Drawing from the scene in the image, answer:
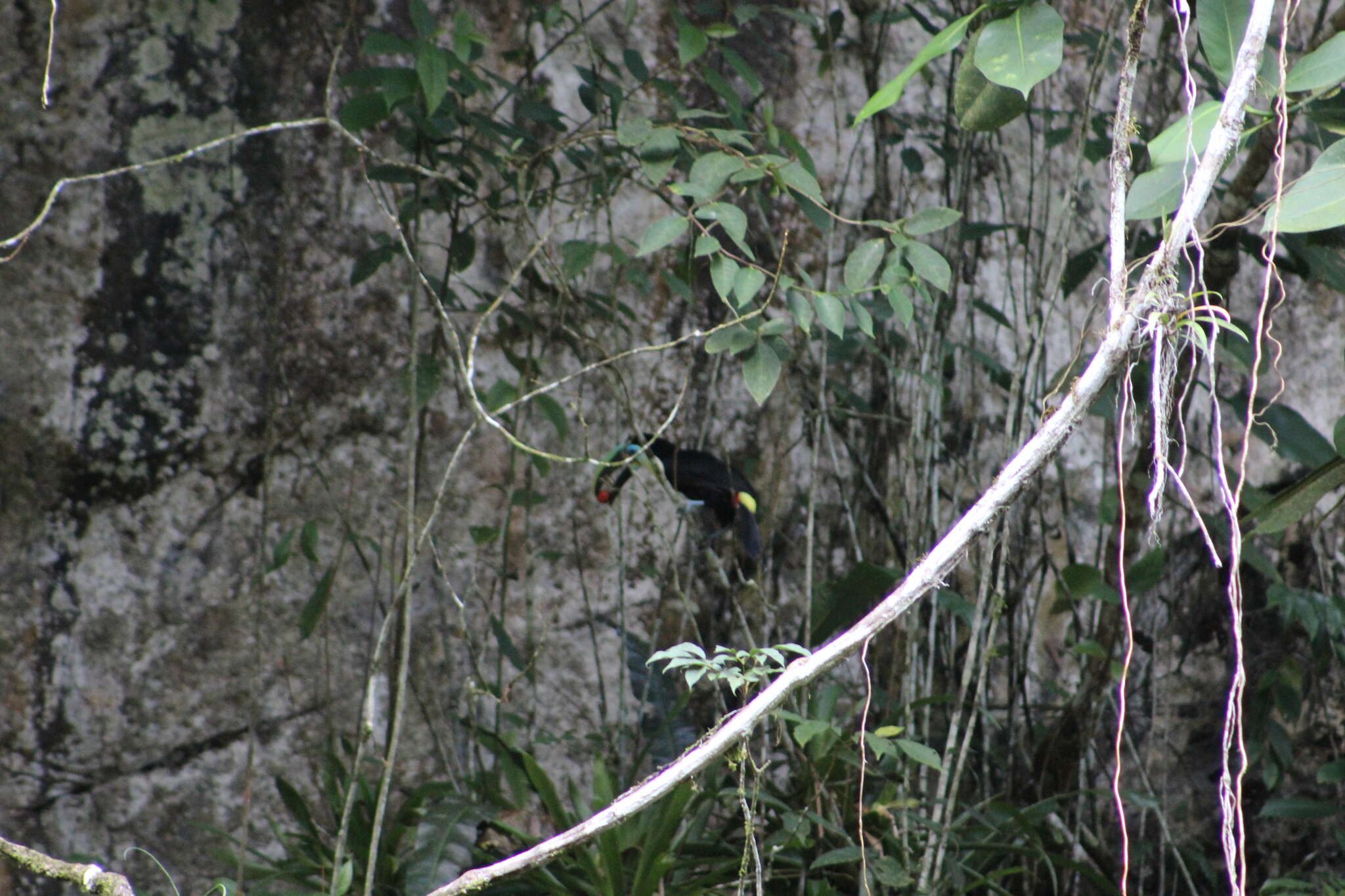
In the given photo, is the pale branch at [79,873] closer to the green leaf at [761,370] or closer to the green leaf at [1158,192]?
the green leaf at [761,370]

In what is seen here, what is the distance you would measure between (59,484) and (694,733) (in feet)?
4.00

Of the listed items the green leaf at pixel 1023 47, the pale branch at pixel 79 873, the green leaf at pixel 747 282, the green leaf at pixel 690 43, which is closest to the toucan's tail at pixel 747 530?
the green leaf at pixel 747 282

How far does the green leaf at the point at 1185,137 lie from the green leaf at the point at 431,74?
0.81 metres

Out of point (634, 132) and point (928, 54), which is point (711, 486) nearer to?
point (634, 132)

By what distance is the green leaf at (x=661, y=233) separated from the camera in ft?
4.48

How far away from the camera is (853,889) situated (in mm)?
1662

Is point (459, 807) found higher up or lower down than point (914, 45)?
lower down

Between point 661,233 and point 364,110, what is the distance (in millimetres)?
444

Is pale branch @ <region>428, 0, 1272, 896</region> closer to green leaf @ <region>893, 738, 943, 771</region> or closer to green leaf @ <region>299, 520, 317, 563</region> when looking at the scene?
green leaf @ <region>893, 738, 943, 771</region>

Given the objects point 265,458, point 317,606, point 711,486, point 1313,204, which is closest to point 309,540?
point 317,606

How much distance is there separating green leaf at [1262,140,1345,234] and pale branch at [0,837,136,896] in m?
1.04

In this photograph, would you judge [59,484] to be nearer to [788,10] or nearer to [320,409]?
[320,409]

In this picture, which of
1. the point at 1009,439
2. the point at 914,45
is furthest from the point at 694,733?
the point at 914,45

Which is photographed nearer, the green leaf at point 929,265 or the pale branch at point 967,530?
the pale branch at point 967,530
